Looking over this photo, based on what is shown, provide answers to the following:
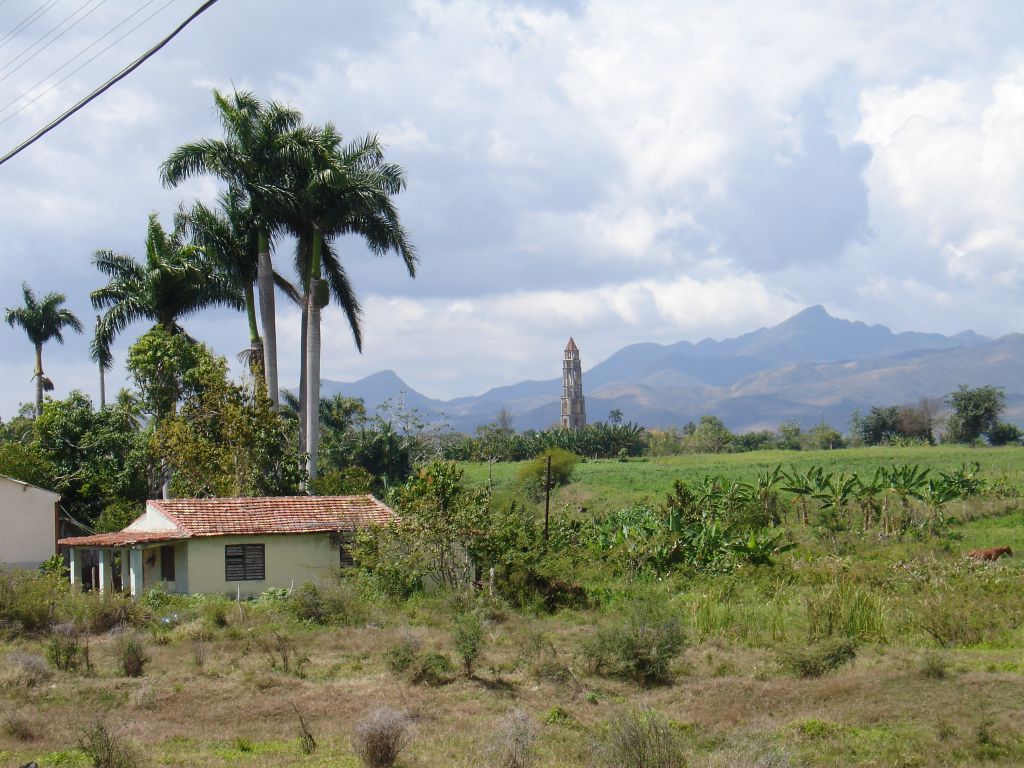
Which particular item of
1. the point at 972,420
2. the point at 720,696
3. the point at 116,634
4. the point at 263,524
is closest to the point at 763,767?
the point at 720,696

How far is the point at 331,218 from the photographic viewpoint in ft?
129

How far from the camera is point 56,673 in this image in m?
17.4

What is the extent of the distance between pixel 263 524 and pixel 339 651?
1138 centimetres

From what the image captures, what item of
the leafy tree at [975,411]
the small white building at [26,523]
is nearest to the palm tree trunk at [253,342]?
the small white building at [26,523]

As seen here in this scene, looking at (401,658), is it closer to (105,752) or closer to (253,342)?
(105,752)

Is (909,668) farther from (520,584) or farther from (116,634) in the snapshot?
(116,634)

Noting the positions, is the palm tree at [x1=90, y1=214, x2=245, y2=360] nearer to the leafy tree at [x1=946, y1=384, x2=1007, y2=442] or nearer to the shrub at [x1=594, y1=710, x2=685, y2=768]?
the shrub at [x1=594, y1=710, x2=685, y2=768]

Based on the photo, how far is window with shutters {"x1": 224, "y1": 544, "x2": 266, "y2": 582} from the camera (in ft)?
98.2

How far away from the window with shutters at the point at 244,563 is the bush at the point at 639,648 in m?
15.4

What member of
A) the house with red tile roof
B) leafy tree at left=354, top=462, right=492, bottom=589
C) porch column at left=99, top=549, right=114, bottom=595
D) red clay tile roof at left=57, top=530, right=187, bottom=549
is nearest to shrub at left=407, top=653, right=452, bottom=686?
leafy tree at left=354, top=462, right=492, bottom=589

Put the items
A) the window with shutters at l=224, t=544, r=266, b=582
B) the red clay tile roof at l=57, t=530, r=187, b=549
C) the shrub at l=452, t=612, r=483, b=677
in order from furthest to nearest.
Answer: the window with shutters at l=224, t=544, r=266, b=582 < the red clay tile roof at l=57, t=530, r=187, b=549 < the shrub at l=452, t=612, r=483, b=677

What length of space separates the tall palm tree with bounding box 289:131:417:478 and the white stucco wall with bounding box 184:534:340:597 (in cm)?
761

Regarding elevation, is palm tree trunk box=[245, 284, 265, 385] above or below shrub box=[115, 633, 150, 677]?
above

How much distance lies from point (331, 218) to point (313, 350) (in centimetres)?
517
